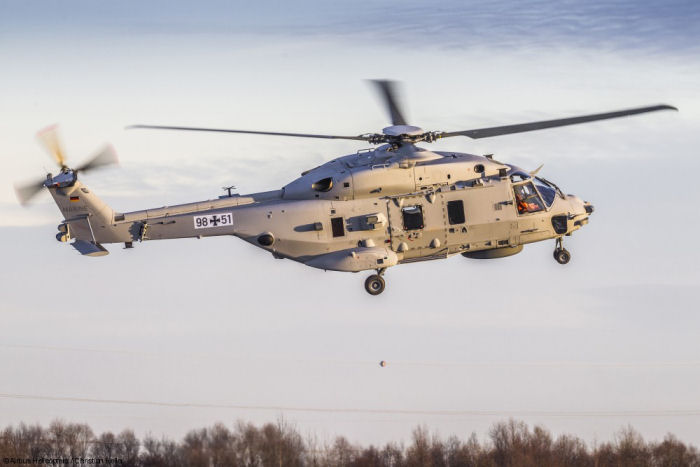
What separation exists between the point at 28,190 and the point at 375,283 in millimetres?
15333

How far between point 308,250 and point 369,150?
5.09m

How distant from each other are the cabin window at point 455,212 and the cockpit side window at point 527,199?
2739 millimetres

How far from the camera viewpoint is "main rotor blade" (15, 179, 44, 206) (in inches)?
2258

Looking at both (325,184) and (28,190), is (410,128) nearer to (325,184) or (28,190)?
(325,184)

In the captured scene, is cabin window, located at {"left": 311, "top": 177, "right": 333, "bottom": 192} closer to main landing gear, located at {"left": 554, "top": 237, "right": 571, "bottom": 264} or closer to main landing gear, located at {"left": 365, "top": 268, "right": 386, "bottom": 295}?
main landing gear, located at {"left": 365, "top": 268, "right": 386, "bottom": 295}

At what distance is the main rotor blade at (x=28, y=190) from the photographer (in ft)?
188

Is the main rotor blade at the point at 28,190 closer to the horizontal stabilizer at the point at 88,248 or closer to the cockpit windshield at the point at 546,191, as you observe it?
the horizontal stabilizer at the point at 88,248

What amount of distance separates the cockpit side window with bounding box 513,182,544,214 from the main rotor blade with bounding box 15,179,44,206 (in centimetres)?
2051

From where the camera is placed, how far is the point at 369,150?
5862 centimetres

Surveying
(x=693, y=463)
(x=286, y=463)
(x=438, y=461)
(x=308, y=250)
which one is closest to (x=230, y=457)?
(x=286, y=463)

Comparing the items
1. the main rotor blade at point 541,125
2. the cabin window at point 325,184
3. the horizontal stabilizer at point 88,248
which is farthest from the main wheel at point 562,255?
the horizontal stabilizer at point 88,248

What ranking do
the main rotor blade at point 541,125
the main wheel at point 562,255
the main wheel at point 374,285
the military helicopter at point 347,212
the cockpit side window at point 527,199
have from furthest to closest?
the main wheel at point 562,255, the cockpit side window at point 527,199, the main wheel at point 374,285, the military helicopter at point 347,212, the main rotor blade at point 541,125

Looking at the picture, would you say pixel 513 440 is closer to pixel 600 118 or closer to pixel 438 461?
pixel 438 461

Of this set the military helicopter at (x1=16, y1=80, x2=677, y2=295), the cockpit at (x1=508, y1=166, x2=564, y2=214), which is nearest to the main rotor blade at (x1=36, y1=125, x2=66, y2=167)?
the military helicopter at (x1=16, y1=80, x2=677, y2=295)
